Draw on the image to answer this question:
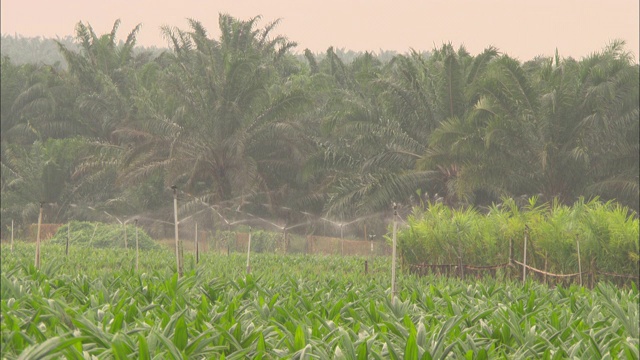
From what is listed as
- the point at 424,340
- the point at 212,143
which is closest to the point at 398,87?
the point at 212,143

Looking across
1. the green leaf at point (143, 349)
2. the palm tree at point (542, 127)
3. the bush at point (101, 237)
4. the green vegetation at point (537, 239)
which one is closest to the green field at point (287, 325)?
the green leaf at point (143, 349)

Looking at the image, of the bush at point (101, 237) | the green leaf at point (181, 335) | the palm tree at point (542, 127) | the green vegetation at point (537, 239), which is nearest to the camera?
the green leaf at point (181, 335)

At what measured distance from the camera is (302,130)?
98.0 feet

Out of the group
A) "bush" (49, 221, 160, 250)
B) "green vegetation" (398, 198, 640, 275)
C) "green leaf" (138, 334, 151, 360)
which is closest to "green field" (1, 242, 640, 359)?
"green leaf" (138, 334, 151, 360)

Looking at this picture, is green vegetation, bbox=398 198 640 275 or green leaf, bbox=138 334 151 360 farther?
green vegetation, bbox=398 198 640 275

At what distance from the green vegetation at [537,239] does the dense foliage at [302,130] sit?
6522mm

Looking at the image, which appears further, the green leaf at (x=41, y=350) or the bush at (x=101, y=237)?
the bush at (x=101, y=237)

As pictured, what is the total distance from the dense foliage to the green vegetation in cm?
652

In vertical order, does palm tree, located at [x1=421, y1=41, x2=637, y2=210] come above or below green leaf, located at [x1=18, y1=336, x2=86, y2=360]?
above

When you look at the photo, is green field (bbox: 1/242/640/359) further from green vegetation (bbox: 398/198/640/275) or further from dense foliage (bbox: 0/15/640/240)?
dense foliage (bbox: 0/15/640/240)

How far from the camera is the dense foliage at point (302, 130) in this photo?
22.3m

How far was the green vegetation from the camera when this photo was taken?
39.9ft

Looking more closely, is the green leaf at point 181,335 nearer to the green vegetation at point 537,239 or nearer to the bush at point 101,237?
the green vegetation at point 537,239

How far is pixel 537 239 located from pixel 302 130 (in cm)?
1706
